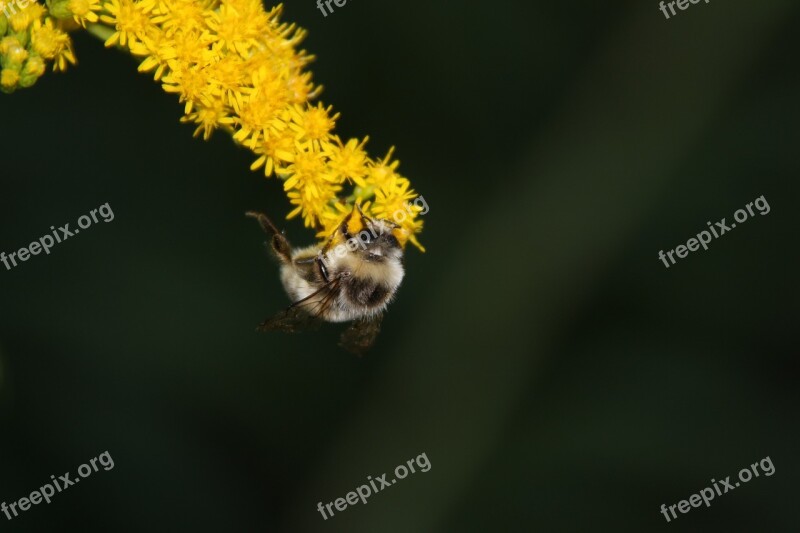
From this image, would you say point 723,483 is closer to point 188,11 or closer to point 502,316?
point 502,316

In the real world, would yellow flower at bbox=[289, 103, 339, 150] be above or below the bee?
above

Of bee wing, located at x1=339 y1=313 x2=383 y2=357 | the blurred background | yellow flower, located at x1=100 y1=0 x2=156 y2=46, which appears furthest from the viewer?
the blurred background

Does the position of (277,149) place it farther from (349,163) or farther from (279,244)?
(279,244)

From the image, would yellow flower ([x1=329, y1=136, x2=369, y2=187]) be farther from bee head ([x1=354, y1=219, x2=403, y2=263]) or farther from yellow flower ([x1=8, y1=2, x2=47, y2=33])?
yellow flower ([x1=8, y1=2, x2=47, y2=33])

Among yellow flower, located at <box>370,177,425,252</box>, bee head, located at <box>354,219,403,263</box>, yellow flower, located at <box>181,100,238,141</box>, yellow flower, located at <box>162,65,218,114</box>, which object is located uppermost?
yellow flower, located at <box>162,65,218,114</box>

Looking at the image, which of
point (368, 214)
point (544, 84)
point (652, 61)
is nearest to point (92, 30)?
point (368, 214)

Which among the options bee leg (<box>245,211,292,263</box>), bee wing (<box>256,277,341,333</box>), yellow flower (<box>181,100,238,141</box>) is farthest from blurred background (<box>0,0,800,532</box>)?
bee wing (<box>256,277,341,333</box>)

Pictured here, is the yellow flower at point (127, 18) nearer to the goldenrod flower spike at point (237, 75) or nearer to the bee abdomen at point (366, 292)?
the goldenrod flower spike at point (237, 75)
